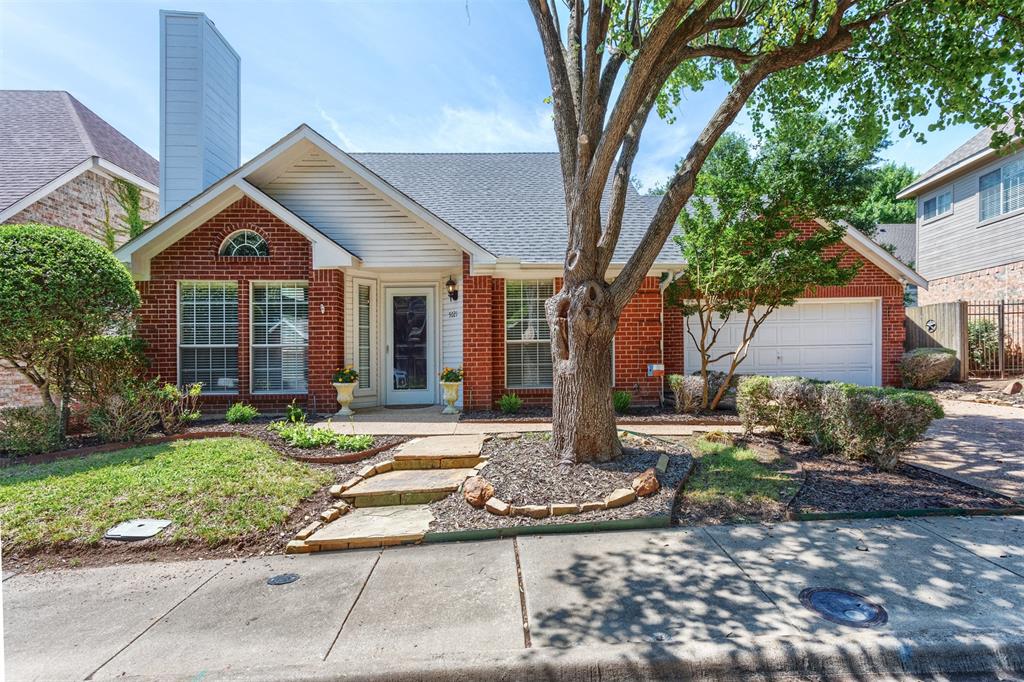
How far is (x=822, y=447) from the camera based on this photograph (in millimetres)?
6234

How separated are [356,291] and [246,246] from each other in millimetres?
2126

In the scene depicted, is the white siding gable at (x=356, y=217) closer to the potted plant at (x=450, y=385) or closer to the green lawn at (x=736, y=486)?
the potted plant at (x=450, y=385)

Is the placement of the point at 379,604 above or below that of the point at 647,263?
below

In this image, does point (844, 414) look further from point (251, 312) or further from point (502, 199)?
point (251, 312)

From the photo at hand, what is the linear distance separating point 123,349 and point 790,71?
38.5 ft

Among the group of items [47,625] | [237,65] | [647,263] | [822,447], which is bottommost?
[47,625]

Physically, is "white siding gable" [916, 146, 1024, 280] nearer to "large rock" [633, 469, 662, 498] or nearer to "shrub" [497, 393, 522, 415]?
"shrub" [497, 393, 522, 415]

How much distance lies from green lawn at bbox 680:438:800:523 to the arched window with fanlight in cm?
829

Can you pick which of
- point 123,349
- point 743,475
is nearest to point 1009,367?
point 743,475

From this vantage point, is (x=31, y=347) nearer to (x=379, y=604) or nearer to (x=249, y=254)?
(x=249, y=254)

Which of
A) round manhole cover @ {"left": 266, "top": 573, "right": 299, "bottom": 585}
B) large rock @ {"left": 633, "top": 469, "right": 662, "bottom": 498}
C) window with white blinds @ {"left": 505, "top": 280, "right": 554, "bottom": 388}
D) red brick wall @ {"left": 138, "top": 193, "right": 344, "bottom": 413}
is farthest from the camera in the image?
window with white blinds @ {"left": 505, "top": 280, "right": 554, "bottom": 388}

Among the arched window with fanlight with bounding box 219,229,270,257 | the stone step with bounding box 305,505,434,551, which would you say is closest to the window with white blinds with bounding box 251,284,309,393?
the arched window with fanlight with bounding box 219,229,270,257

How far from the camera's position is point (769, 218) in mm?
7570

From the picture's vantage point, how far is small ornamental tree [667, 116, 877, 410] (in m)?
7.30
